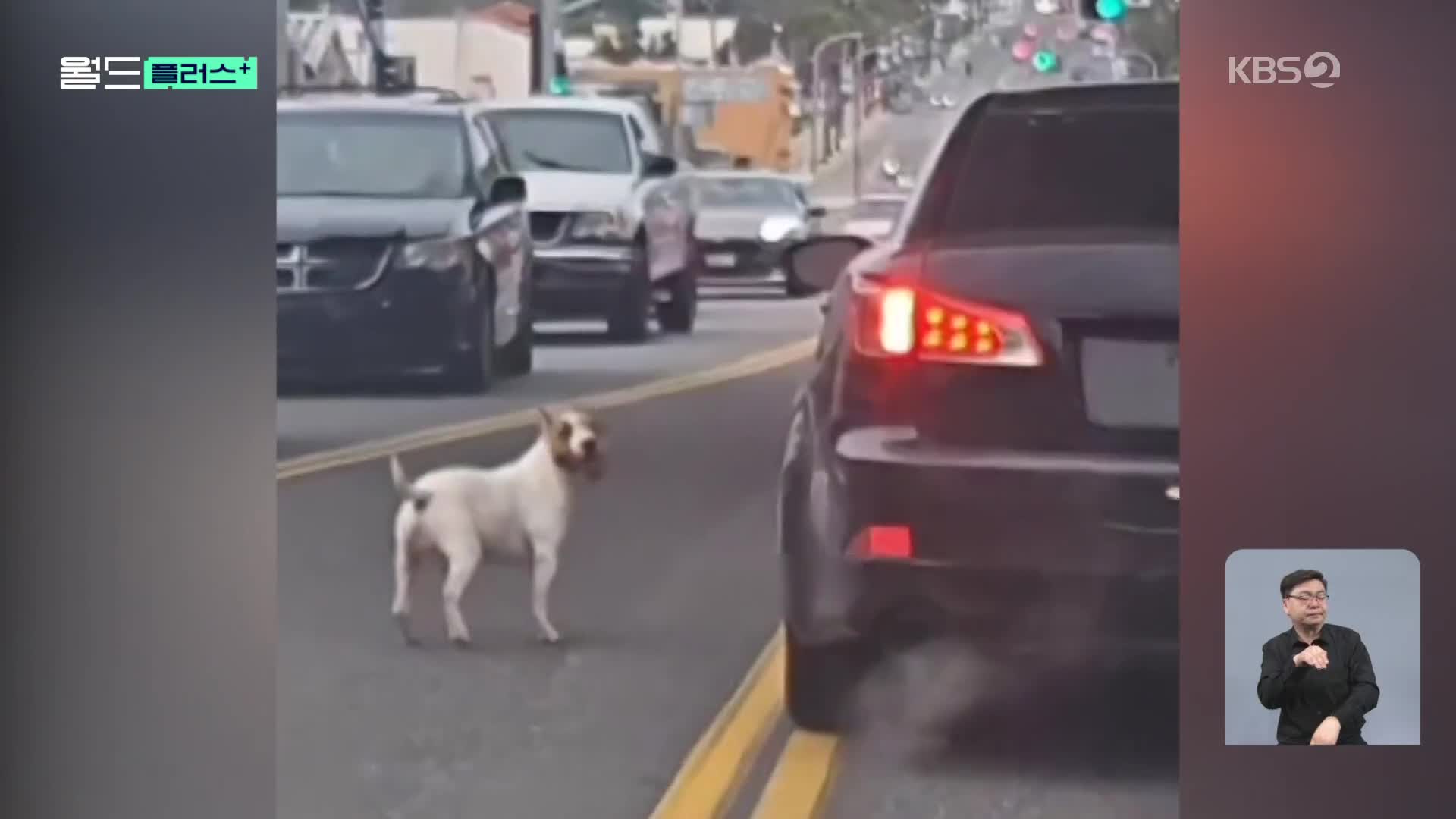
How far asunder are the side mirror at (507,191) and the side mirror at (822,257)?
0.59m

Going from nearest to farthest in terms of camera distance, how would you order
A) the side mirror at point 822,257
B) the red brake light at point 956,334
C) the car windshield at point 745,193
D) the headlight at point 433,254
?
1. the red brake light at point 956,334
2. the side mirror at point 822,257
3. the car windshield at point 745,193
4. the headlight at point 433,254

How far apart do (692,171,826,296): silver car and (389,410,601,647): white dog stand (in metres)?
0.47

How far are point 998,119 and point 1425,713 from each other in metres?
1.62

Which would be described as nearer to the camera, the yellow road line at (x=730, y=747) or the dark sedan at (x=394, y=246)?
the yellow road line at (x=730, y=747)

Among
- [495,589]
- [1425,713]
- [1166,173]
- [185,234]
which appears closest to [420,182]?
[185,234]

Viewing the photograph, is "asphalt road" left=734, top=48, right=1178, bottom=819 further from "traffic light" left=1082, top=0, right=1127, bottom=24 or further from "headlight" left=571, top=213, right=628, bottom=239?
"headlight" left=571, top=213, right=628, bottom=239

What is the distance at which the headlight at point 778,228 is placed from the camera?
3.72 metres

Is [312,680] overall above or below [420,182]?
below

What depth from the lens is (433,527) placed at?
12.2ft

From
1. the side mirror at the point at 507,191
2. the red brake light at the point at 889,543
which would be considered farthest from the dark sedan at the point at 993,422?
the side mirror at the point at 507,191

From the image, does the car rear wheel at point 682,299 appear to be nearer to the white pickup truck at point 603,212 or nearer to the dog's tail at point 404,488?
the white pickup truck at point 603,212

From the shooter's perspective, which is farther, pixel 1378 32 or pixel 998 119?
pixel 1378 32

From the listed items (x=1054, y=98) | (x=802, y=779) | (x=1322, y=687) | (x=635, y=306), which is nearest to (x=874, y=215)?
(x=1054, y=98)

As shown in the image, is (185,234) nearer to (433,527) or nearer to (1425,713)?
(433,527)
